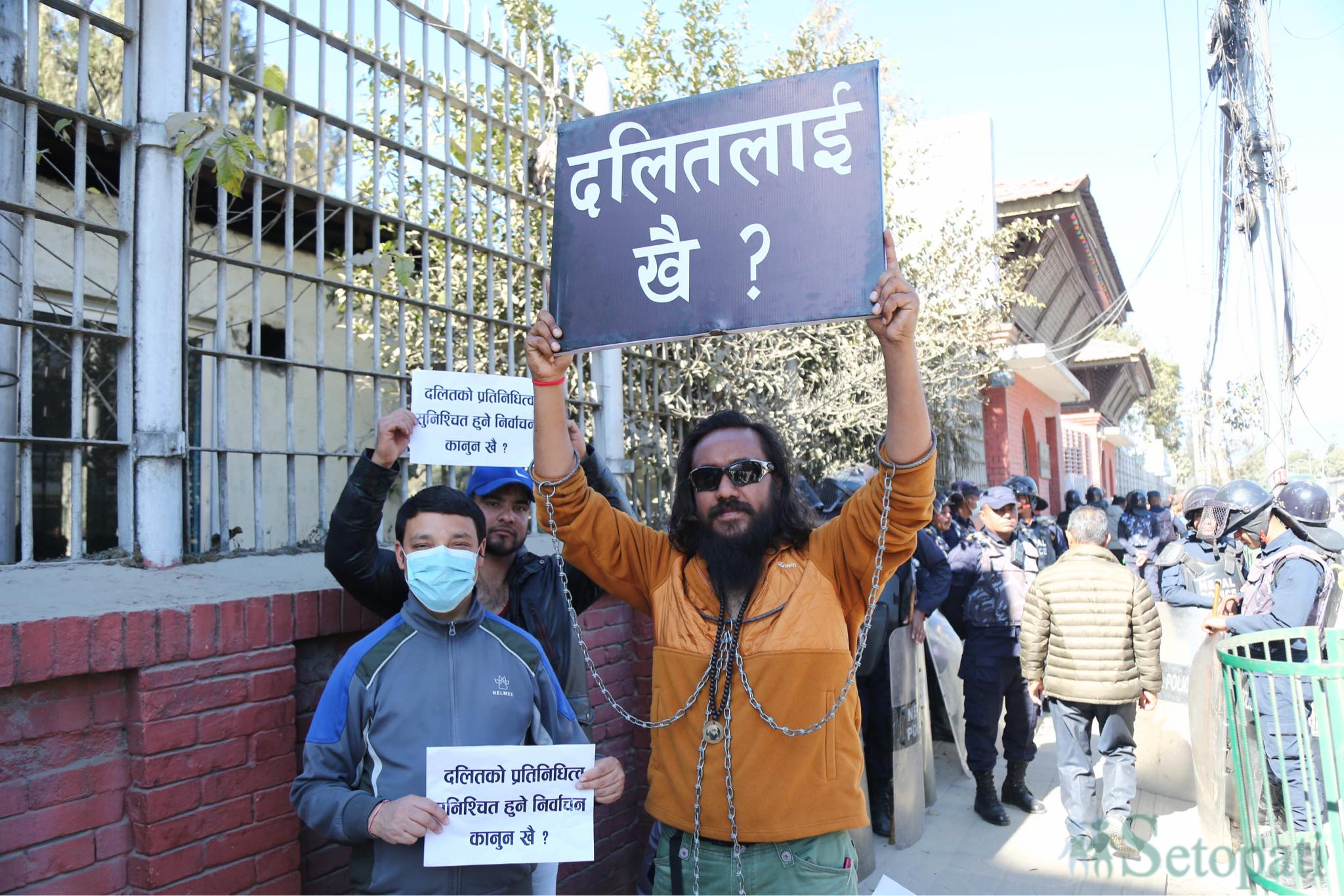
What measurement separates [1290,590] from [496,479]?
3.85 m

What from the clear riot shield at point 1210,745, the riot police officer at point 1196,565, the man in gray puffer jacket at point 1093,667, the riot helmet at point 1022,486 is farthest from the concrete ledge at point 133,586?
the riot helmet at point 1022,486

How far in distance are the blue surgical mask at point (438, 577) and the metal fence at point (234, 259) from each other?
2.96 feet

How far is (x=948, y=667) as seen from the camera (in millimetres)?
6039

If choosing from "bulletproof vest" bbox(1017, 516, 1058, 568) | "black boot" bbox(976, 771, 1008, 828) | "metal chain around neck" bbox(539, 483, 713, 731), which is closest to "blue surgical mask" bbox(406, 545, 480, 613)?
"metal chain around neck" bbox(539, 483, 713, 731)

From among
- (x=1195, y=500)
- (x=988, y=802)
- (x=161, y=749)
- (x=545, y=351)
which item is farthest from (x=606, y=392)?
(x=1195, y=500)

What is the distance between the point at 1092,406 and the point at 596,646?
74.1ft

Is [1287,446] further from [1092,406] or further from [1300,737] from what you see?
[1092,406]

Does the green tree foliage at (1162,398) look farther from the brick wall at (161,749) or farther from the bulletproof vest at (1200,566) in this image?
the brick wall at (161,749)

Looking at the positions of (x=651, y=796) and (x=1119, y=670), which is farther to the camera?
(x=1119, y=670)

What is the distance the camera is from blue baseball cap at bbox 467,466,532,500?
3023 mm

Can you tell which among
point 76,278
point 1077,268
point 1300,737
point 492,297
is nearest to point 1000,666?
point 1300,737

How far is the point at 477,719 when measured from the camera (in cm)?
226

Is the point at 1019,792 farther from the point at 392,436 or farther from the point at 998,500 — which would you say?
the point at 392,436

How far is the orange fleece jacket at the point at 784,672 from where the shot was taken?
2193 millimetres
